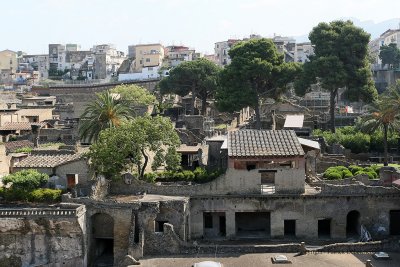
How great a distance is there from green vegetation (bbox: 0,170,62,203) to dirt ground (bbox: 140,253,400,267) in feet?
30.4

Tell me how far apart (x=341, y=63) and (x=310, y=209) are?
2890cm

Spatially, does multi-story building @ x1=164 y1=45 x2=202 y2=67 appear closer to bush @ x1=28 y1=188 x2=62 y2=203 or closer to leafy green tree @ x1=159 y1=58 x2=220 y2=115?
leafy green tree @ x1=159 y1=58 x2=220 y2=115

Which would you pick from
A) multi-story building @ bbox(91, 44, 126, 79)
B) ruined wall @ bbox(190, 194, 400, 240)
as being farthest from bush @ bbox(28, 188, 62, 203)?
multi-story building @ bbox(91, 44, 126, 79)

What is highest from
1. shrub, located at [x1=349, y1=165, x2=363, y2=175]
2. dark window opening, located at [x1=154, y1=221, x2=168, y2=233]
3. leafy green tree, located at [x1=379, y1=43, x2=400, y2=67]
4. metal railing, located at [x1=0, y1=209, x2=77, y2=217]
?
leafy green tree, located at [x1=379, y1=43, x2=400, y2=67]

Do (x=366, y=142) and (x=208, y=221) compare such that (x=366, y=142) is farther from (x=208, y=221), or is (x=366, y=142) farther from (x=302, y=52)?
(x=302, y=52)

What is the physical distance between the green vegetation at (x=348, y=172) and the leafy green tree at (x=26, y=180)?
22056 mm

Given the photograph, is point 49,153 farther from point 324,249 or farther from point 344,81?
point 344,81

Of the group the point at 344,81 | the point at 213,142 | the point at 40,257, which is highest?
the point at 344,81

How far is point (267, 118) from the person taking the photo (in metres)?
73.3

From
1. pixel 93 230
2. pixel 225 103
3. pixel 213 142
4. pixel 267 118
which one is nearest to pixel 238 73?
pixel 225 103

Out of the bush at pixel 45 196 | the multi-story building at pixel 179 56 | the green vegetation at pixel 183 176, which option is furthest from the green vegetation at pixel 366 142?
the multi-story building at pixel 179 56

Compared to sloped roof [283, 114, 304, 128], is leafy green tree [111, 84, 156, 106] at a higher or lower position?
higher

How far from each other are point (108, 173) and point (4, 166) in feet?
38.3

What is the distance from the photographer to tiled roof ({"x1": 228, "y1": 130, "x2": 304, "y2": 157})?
41.0m
